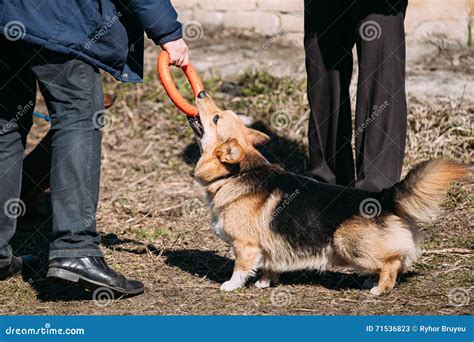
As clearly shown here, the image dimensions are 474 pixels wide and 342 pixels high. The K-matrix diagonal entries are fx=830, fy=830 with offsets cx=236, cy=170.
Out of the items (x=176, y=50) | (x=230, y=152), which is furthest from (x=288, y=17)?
(x=176, y=50)

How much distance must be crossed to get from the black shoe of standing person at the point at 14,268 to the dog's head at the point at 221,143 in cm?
114

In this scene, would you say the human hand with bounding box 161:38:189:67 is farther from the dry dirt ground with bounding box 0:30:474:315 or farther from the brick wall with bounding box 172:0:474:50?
the brick wall with bounding box 172:0:474:50

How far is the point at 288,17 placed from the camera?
26.8 ft

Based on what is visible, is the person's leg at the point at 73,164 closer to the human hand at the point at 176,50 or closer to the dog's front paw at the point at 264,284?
the human hand at the point at 176,50

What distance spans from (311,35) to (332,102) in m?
0.46

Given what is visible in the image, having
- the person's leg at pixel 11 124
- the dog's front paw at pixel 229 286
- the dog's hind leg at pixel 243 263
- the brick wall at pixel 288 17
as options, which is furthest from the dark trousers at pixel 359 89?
the brick wall at pixel 288 17

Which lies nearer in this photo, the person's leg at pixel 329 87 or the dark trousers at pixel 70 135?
the dark trousers at pixel 70 135

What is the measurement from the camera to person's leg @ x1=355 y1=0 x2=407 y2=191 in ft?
16.4

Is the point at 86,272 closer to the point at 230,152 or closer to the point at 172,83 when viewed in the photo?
the point at 230,152

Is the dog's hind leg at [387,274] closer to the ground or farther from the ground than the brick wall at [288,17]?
closer to the ground

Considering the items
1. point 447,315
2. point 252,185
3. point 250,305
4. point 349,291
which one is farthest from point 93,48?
point 447,315

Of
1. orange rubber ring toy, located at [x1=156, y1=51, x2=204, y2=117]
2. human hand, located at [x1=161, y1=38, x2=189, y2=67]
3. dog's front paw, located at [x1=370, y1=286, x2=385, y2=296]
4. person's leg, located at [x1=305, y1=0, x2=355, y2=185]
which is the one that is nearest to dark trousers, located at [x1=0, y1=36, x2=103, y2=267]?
human hand, located at [x1=161, y1=38, x2=189, y2=67]

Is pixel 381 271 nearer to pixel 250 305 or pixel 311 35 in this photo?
pixel 250 305

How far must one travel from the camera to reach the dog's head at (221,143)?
4527 millimetres
